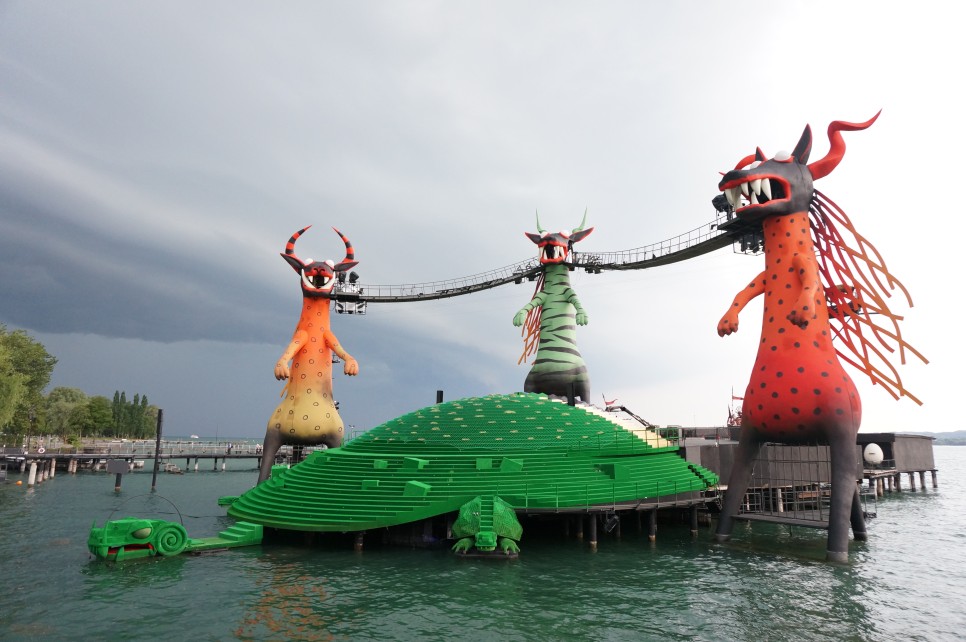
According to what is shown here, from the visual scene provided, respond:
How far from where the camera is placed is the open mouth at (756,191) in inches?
852

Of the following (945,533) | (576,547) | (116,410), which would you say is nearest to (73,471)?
(116,410)

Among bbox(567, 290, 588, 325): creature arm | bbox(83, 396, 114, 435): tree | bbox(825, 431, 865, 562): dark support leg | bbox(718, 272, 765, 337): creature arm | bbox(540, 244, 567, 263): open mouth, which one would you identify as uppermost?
bbox(540, 244, 567, 263): open mouth

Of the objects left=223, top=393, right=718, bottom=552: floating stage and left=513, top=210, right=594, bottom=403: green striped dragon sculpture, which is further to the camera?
left=513, top=210, right=594, bottom=403: green striped dragon sculpture

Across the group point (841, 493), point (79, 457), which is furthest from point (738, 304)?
point (79, 457)

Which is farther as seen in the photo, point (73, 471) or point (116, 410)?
point (116, 410)

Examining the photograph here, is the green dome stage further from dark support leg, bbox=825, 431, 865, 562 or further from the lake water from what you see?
dark support leg, bbox=825, 431, 865, 562

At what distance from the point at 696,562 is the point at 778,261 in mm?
11804

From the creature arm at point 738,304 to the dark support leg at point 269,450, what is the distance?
23.6 meters

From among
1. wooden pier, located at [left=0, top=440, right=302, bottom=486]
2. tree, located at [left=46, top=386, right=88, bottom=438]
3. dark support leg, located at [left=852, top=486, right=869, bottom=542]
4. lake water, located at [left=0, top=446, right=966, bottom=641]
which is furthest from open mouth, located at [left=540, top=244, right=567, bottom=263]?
tree, located at [left=46, top=386, right=88, bottom=438]

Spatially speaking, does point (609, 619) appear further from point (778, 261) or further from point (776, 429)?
point (778, 261)

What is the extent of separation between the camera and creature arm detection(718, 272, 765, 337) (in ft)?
71.1

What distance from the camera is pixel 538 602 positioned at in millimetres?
15297

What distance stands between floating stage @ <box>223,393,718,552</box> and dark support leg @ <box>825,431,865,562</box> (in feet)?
19.3

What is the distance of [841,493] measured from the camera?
19375 millimetres
